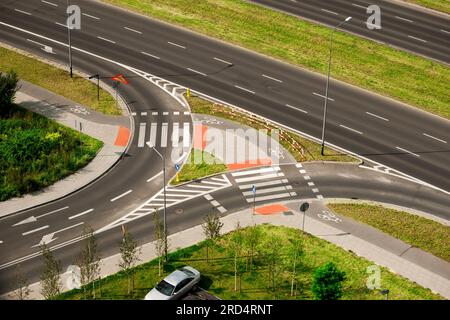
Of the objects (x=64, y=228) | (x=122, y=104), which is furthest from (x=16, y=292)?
(x=122, y=104)

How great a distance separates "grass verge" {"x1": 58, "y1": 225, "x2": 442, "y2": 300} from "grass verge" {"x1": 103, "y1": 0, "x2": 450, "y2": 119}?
29.2 metres

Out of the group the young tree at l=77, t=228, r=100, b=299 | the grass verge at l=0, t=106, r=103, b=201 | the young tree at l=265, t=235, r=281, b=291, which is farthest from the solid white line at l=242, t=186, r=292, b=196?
the grass verge at l=0, t=106, r=103, b=201

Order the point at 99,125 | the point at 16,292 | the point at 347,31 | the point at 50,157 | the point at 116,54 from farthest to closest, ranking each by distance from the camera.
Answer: the point at 347,31, the point at 116,54, the point at 99,125, the point at 50,157, the point at 16,292

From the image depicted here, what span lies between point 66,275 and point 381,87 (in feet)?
148

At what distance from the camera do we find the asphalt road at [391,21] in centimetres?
9112

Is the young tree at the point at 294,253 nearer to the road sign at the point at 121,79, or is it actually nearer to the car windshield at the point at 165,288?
the car windshield at the point at 165,288

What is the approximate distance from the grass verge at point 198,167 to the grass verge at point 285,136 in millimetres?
7281

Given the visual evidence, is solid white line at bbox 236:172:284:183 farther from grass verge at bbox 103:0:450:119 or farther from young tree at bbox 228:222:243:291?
grass verge at bbox 103:0:450:119

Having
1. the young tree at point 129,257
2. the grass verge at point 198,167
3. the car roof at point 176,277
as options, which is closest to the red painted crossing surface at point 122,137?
the grass verge at point 198,167

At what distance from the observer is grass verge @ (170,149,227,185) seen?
66312 mm

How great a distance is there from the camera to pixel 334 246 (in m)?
57.1

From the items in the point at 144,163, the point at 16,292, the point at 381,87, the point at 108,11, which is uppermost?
the point at 108,11

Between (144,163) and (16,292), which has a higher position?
(144,163)

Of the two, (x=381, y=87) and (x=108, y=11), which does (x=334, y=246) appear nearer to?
(x=381, y=87)
